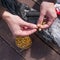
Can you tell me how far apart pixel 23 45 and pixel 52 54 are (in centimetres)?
24

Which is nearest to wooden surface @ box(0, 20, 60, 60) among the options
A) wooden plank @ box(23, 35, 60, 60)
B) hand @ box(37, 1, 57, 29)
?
wooden plank @ box(23, 35, 60, 60)

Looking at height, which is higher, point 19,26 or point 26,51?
point 19,26

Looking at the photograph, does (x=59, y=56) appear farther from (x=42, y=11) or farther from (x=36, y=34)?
(x=42, y=11)

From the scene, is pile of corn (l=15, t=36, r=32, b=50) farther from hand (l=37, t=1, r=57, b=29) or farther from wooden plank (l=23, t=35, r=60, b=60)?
hand (l=37, t=1, r=57, b=29)

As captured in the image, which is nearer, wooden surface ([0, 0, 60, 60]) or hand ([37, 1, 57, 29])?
hand ([37, 1, 57, 29])

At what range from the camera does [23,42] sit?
1633mm

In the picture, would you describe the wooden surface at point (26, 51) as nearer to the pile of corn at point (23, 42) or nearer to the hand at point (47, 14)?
the pile of corn at point (23, 42)

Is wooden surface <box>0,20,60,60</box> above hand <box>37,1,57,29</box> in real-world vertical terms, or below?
→ below

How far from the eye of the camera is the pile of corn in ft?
5.34

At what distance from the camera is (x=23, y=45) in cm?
163

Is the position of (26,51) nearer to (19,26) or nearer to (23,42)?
(23,42)

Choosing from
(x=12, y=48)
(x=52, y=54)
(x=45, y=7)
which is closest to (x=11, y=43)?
(x=12, y=48)

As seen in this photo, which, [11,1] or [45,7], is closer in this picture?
[45,7]

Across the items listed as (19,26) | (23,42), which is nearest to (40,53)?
(23,42)
